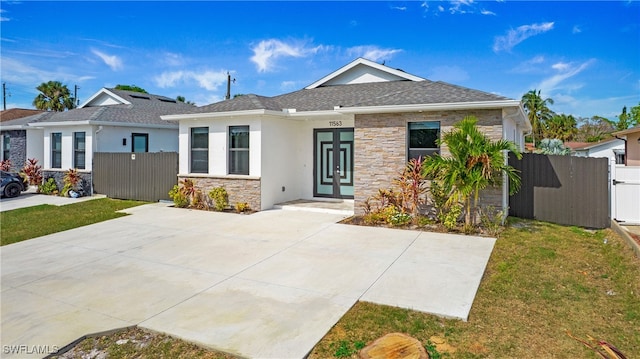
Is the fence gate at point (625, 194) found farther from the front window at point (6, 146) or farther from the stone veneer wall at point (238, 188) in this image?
the front window at point (6, 146)

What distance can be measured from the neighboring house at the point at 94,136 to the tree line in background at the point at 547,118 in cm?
2498

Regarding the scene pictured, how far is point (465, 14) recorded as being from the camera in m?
15.0

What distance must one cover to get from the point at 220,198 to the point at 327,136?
4201mm

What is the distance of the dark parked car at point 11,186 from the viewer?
1565 cm

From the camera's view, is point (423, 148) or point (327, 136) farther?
point (327, 136)

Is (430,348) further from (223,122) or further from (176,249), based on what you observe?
(223,122)

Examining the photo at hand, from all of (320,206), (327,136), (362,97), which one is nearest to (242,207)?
(320,206)

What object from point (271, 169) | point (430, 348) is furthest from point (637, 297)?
point (271, 169)

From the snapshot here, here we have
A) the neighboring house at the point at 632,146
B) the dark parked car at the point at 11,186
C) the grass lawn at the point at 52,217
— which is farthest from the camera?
the neighboring house at the point at 632,146

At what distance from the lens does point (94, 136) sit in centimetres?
1605

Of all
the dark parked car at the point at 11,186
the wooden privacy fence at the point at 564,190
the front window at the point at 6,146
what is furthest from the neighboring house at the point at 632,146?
the front window at the point at 6,146

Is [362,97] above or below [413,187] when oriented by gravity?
above

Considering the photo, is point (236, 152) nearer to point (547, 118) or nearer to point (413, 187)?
point (413, 187)

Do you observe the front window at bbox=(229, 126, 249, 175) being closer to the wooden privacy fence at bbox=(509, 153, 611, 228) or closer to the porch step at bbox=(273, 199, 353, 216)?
the porch step at bbox=(273, 199, 353, 216)
